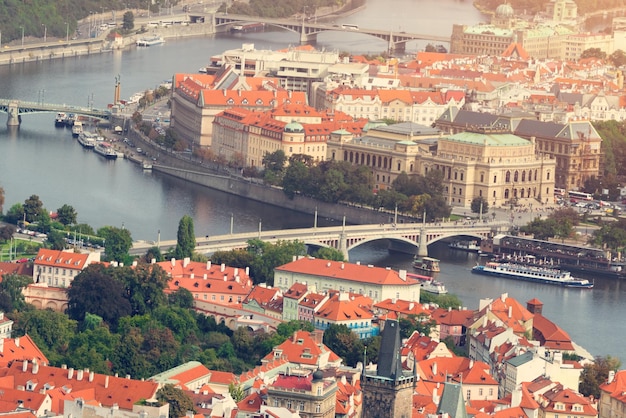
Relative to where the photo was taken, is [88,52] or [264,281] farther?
[88,52]

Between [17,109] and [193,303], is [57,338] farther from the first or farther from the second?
[17,109]

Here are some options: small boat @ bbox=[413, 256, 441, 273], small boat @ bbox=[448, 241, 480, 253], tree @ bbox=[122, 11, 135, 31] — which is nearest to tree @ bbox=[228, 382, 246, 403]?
small boat @ bbox=[413, 256, 441, 273]

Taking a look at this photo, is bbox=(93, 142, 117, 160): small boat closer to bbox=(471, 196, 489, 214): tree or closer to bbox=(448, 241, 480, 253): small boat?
bbox=(471, 196, 489, 214): tree

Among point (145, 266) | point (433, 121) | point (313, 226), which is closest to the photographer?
point (145, 266)

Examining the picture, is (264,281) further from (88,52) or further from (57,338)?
(88,52)

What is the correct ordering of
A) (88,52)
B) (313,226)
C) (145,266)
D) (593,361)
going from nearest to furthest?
(593,361) → (145,266) → (313,226) → (88,52)

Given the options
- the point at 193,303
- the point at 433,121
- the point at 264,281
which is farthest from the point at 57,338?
the point at 433,121

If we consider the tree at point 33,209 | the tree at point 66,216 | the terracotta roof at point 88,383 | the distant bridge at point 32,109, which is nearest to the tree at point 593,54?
the distant bridge at point 32,109

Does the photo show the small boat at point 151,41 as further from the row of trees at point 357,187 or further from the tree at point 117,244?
the tree at point 117,244
